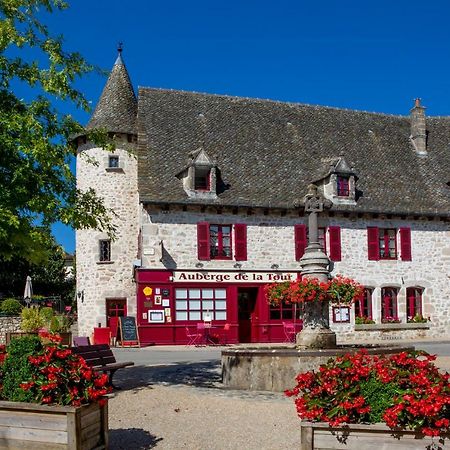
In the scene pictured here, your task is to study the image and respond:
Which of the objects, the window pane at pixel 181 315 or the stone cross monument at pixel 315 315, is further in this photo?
the window pane at pixel 181 315

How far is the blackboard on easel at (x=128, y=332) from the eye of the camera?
22344mm

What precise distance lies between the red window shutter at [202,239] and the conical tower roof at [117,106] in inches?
207

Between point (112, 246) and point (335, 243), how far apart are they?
923 cm

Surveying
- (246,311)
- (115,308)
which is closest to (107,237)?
(115,308)

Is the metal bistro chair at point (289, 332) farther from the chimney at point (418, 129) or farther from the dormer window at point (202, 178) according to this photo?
the chimney at point (418, 129)

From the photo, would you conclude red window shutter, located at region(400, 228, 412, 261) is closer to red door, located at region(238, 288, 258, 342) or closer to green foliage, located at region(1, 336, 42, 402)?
red door, located at region(238, 288, 258, 342)

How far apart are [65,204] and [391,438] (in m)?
7.13

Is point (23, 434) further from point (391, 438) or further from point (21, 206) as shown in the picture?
point (21, 206)

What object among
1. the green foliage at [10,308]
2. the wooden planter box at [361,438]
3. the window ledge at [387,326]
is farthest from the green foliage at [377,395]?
the green foliage at [10,308]

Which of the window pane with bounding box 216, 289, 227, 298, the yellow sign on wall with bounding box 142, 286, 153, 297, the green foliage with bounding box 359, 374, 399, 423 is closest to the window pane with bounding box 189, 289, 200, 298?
the window pane with bounding box 216, 289, 227, 298

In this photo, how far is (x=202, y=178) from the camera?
956 inches

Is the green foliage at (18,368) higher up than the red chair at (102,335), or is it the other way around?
the green foliage at (18,368)

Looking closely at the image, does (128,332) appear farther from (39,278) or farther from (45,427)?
(39,278)

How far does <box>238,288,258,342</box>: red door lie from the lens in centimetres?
2489
